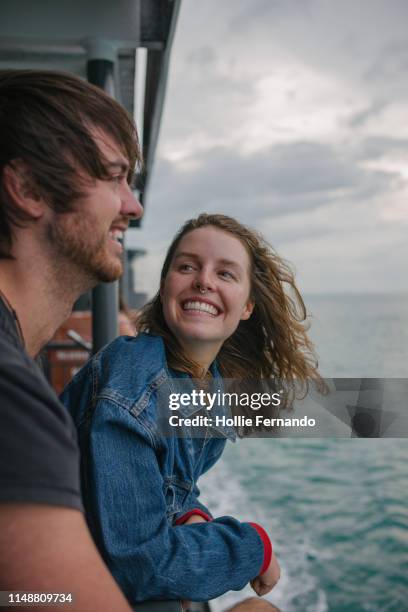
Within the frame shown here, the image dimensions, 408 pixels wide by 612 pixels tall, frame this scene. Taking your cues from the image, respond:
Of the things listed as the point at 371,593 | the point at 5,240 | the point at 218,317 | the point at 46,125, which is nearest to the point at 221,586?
the point at 218,317

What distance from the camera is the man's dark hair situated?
80 centimetres

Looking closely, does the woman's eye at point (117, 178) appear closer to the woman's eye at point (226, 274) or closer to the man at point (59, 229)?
the man at point (59, 229)

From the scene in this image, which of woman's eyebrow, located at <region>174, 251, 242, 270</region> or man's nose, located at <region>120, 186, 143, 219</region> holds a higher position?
man's nose, located at <region>120, 186, 143, 219</region>

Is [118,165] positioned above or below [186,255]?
above

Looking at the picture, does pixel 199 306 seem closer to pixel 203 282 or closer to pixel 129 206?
pixel 203 282

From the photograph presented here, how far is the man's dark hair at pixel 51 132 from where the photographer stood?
0.80m

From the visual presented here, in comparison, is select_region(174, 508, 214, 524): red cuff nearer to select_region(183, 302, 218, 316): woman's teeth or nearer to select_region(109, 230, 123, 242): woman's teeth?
select_region(183, 302, 218, 316): woman's teeth

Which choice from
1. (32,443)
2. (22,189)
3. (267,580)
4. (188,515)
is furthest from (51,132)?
(267,580)

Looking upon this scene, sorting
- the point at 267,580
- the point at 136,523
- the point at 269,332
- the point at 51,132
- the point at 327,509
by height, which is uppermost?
the point at 51,132

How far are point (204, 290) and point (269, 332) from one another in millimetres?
276

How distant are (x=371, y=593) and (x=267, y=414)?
32.4 feet

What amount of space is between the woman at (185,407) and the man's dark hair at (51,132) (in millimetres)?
256


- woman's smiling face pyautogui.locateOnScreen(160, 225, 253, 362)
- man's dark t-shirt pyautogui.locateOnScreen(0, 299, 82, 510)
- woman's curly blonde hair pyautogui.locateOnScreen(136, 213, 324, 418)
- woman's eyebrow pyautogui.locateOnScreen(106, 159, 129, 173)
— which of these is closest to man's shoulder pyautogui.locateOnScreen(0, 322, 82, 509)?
man's dark t-shirt pyautogui.locateOnScreen(0, 299, 82, 510)

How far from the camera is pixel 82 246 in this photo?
84 cm
